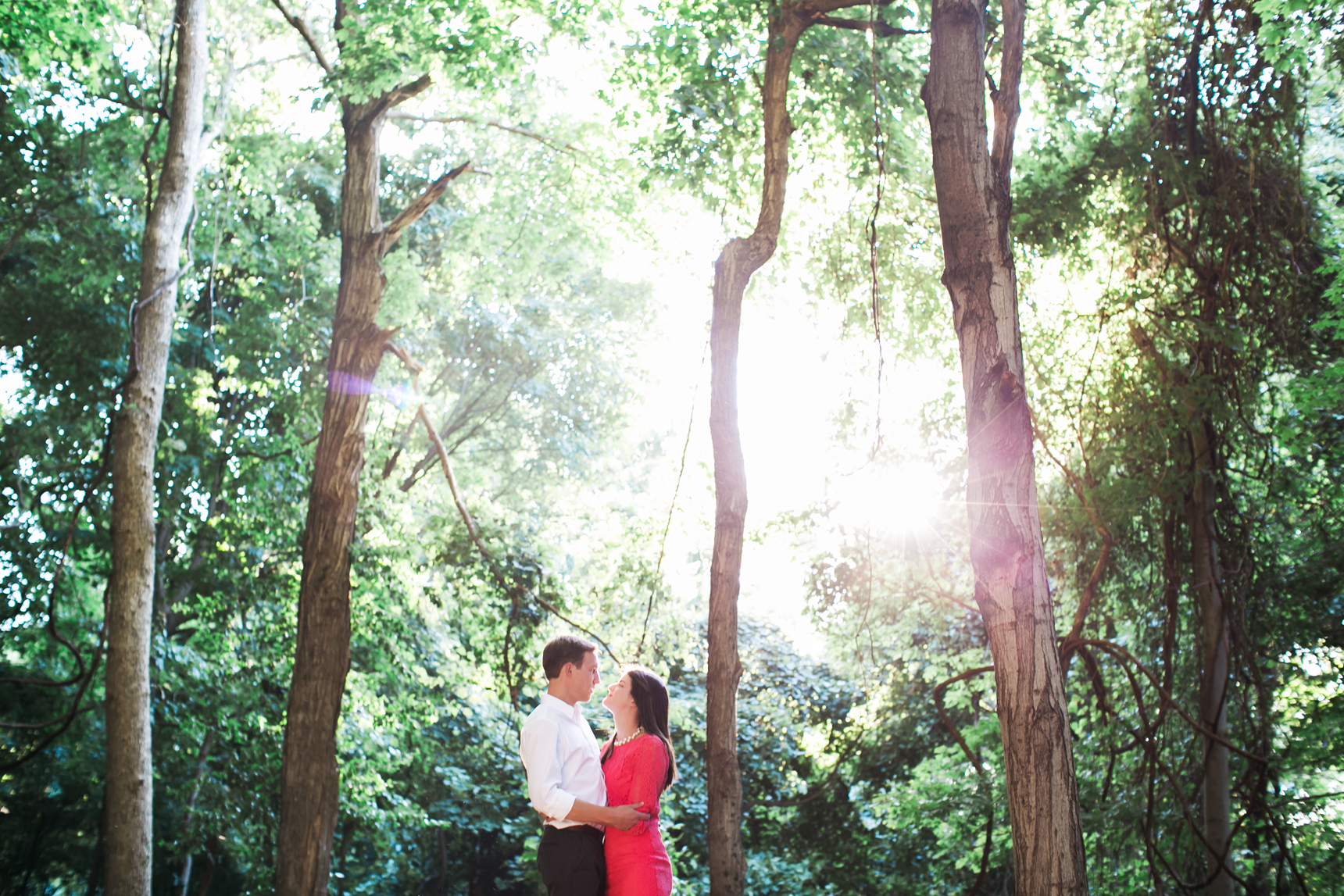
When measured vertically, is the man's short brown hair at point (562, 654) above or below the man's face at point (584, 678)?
above

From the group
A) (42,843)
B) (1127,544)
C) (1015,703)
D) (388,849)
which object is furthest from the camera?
(388,849)

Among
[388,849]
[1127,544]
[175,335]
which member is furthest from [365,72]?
[388,849]

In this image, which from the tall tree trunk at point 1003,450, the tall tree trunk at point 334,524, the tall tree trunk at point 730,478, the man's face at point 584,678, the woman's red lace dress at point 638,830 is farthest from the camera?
the tall tree trunk at point 334,524

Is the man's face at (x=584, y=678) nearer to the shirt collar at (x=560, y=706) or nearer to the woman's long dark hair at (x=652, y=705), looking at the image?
the shirt collar at (x=560, y=706)

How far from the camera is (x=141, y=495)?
20.5ft

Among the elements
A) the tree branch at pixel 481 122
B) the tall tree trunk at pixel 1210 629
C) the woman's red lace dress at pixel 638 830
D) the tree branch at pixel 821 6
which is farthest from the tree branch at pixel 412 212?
the tall tree trunk at pixel 1210 629

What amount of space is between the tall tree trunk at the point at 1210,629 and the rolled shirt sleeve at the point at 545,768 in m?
4.98

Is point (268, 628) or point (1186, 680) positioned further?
point (268, 628)

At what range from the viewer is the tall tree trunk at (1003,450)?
9.16 feet

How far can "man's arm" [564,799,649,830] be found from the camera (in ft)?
9.59

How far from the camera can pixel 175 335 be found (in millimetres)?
9109

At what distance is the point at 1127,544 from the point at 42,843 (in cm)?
1001

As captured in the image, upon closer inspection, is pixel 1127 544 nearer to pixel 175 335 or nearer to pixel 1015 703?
pixel 1015 703

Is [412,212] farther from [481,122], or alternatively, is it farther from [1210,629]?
[1210,629]
